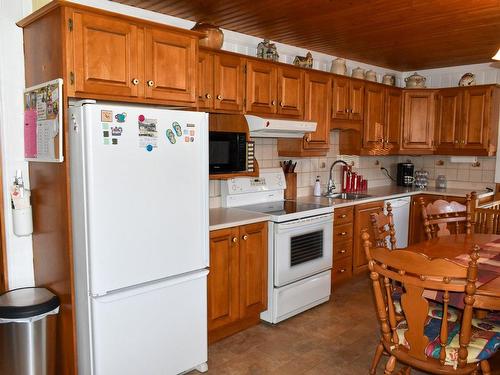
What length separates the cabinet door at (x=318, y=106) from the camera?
3.96 m

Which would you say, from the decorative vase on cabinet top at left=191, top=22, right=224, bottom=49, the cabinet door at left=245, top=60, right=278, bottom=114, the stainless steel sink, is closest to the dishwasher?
the stainless steel sink

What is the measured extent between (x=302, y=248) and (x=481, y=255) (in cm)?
138

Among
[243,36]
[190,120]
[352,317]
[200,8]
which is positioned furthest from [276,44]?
[352,317]

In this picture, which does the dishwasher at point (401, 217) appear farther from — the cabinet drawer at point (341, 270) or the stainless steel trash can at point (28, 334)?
the stainless steel trash can at point (28, 334)

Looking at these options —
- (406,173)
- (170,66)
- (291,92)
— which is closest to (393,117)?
(406,173)

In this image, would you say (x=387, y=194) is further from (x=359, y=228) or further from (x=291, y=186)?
(x=291, y=186)

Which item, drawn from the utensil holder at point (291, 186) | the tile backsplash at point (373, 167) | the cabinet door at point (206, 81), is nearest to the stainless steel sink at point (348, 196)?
the tile backsplash at point (373, 167)

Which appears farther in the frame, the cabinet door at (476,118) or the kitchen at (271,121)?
the cabinet door at (476,118)

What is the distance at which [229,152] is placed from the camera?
3342mm

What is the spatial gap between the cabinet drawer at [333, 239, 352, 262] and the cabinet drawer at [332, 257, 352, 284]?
4 cm

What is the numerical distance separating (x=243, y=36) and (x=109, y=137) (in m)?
2.09

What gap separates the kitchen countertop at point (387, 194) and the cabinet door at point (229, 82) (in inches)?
51.4

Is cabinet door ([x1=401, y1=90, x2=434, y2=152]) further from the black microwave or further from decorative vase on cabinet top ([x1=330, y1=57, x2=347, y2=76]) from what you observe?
the black microwave

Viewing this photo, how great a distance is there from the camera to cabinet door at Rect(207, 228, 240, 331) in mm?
2965
